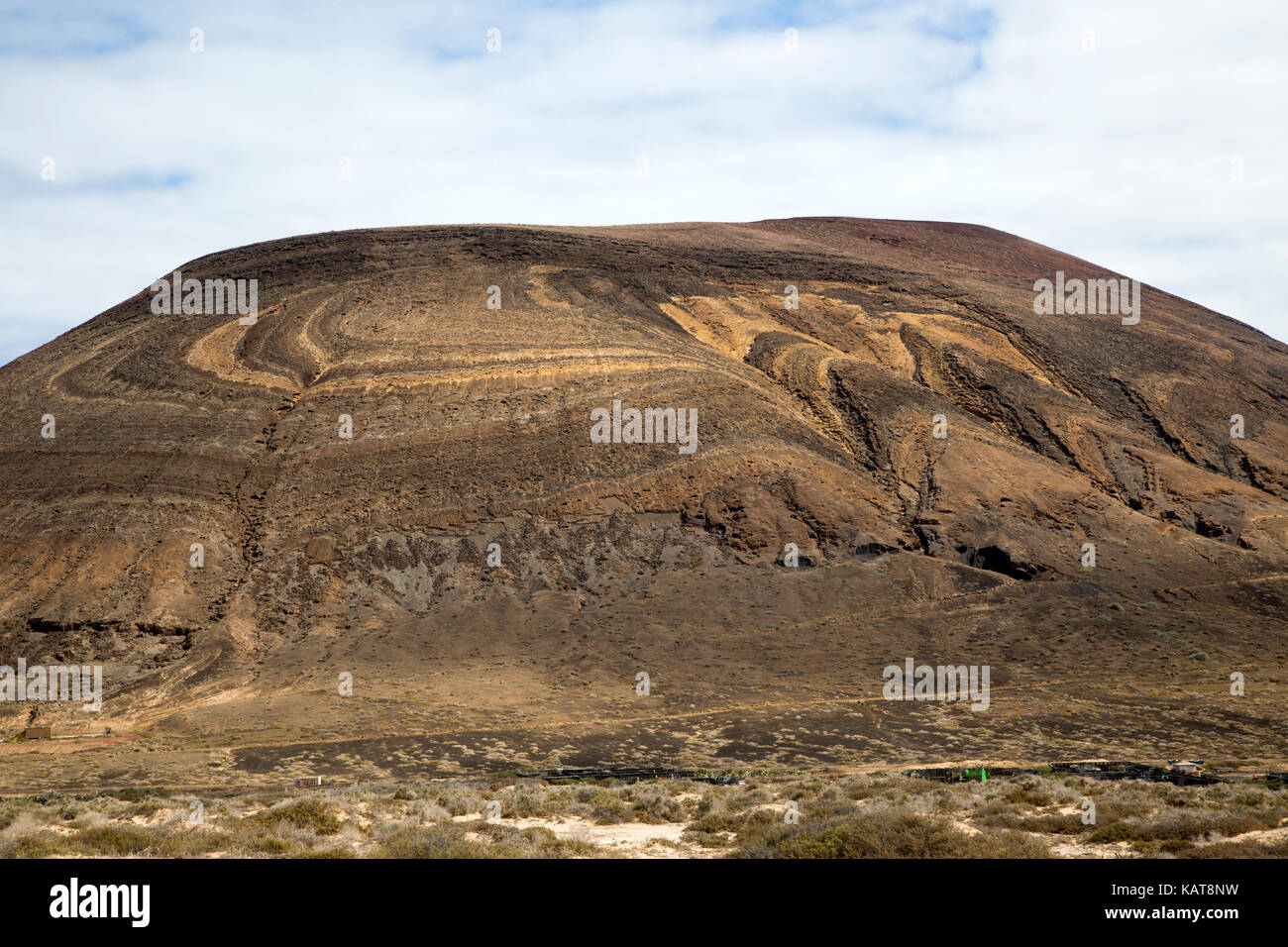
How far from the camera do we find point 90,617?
31.6 m

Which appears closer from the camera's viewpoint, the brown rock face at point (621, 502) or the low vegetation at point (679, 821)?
the low vegetation at point (679, 821)

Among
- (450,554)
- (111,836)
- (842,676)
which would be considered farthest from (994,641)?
(111,836)

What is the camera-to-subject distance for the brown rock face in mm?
29828

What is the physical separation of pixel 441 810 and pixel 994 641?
21.7m

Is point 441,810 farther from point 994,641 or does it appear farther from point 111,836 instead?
point 994,641

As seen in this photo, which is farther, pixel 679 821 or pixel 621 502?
pixel 621 502

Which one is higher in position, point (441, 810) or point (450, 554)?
point (450, 554)

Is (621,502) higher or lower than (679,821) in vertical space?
higher

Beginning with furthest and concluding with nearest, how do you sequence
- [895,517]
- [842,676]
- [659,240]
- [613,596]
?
[659,240] < [895,517] < [613,596] < [842,676]

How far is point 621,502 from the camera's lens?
3747 cm

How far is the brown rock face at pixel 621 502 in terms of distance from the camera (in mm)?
29828

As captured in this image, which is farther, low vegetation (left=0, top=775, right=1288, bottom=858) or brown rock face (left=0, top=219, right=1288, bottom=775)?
brown rock face (left=0, top=219, right=1288, bottom=775)

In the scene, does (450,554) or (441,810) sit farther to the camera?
(450,554)
